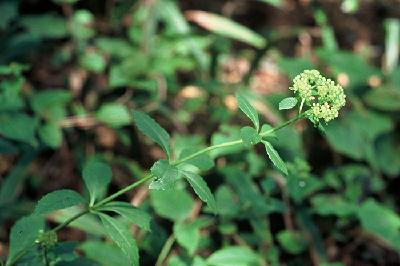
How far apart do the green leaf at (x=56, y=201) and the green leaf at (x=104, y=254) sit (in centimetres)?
45

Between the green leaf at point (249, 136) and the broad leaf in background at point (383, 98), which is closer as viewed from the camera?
the green leaf at point (249, 136)

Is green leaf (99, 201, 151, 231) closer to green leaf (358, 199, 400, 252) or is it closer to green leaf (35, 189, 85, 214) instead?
green leaf (35, 189, 85, 214)

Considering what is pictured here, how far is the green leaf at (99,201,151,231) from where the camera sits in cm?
117

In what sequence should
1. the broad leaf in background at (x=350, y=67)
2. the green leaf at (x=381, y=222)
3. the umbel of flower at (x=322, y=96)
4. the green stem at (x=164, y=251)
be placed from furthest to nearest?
the broad leaf in background at (x=350, y=67), the green leaf at (x=381, y=222), the green stem at (x=164, y=251), the umbel of flower at (x=322, y=96)

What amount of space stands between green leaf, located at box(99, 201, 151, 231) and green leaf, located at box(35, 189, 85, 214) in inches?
2.6

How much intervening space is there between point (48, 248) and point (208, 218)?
1.81 ft

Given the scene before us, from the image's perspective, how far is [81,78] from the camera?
7.81 ft

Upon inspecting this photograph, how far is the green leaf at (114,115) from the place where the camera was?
209 centimetres

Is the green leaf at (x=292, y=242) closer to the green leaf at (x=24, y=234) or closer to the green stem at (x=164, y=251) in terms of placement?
the green stem at (x=164, y=251)

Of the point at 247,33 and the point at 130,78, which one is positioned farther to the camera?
the point at 247,33

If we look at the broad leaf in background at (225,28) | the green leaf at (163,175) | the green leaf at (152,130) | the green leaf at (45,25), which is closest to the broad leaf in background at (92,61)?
the green leaf at (45,25)

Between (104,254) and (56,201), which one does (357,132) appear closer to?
(104,254)

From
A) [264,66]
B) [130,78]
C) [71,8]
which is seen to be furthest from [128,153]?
[264,66]

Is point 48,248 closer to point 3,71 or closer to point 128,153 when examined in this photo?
point 3,71
